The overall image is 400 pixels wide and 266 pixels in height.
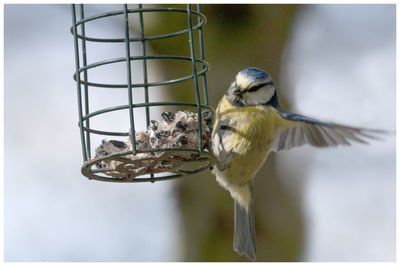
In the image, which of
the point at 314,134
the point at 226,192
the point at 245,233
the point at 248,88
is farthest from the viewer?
the point at 226,192

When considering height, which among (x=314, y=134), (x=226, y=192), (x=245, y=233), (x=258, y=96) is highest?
(x=258, y=96)

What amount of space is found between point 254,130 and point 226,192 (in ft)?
7.40

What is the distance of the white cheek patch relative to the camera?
486cm

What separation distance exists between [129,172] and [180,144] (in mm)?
345

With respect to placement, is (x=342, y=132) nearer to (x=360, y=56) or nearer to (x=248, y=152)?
(x=248, y=152)

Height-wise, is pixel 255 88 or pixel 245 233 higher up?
pixel 255 88

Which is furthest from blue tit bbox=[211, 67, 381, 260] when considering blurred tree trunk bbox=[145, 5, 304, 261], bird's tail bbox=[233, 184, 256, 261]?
blurred tree trunk bbox=[145, 5, 304, 261]

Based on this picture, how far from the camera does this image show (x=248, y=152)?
4945 mm

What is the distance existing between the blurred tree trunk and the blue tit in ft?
5.36

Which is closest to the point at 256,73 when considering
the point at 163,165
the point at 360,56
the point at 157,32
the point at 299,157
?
the point at 163,165

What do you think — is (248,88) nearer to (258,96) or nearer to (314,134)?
(258,96)

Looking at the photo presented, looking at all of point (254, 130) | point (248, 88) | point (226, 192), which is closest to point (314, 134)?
Result: point (254, 130)

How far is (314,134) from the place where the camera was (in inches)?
211

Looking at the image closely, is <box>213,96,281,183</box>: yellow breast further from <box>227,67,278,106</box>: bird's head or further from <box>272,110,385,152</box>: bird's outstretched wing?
<box>272,110,385,152</box>: bird's outstretched wing
